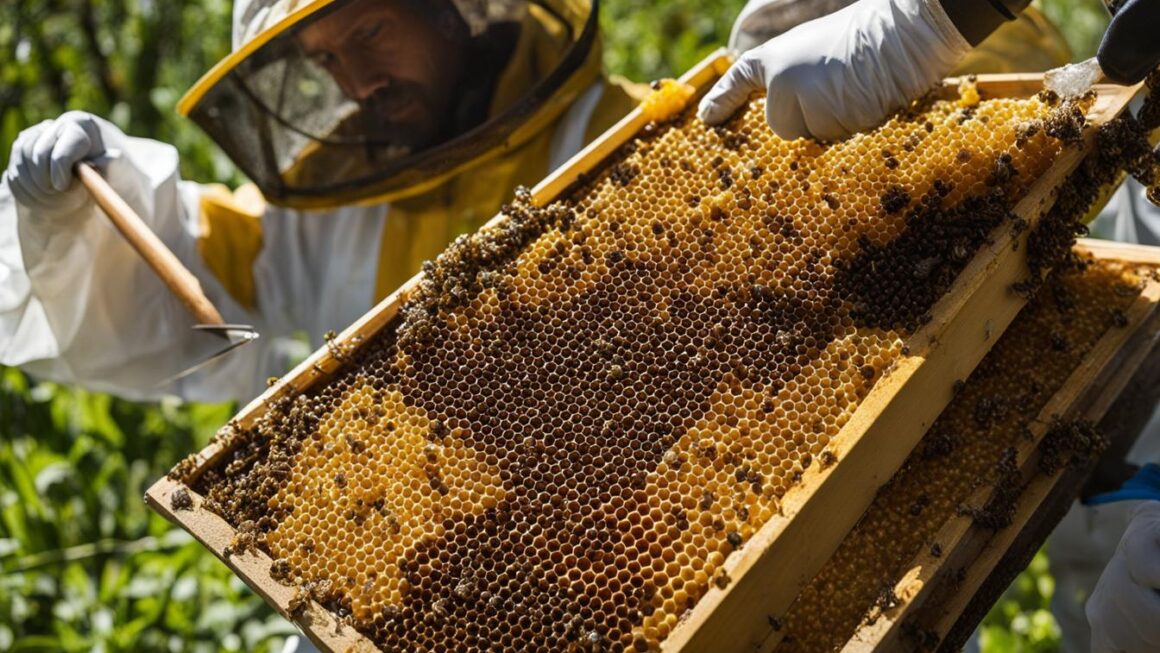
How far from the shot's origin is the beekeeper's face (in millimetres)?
3148

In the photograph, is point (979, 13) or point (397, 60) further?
point (397, 60)

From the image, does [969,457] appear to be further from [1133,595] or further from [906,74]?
[906,74]

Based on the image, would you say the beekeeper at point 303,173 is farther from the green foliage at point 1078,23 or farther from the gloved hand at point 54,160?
the green foliage at point 1078,23

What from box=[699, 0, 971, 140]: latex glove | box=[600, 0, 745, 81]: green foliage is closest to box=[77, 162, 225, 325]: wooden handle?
box=[699, 0, 971, 140]: latex glove

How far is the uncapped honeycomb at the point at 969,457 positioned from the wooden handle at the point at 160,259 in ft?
6.59

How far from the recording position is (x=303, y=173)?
360 cm

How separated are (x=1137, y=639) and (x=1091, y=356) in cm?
74

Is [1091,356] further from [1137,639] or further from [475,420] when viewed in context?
[475,420]

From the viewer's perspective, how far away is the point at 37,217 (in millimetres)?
3420

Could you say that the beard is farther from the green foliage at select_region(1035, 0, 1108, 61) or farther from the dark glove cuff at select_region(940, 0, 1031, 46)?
the green foliage at select_region(1035, 0, 1108, 61)

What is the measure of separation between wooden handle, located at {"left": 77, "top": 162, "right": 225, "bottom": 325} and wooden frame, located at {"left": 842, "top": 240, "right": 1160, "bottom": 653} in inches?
84.8

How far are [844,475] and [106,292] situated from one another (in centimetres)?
308

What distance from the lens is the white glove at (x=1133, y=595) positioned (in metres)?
2.23

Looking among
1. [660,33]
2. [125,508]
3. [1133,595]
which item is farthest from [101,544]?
[660,33]
